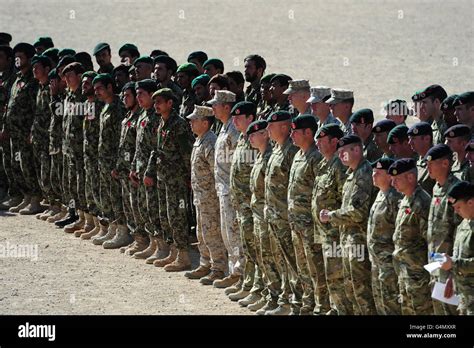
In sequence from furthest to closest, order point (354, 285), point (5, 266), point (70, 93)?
1. point (70, 93)
2. point (5, 266)
3. point (354, 285)

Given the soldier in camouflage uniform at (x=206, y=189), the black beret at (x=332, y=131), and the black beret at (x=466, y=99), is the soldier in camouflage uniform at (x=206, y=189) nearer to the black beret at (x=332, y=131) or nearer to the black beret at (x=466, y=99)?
the black beret at (x=332, y=131)

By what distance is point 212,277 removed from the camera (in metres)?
14.8

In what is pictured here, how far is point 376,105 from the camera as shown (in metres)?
28.9

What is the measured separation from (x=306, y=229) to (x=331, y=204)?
1.61ft

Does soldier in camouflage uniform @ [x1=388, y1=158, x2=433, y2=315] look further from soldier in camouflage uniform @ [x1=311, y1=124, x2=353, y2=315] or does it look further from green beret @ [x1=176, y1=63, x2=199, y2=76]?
green beret @ [x1=176, y1=63, x2=199, y2=76]

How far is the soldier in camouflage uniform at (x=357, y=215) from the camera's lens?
458 inches

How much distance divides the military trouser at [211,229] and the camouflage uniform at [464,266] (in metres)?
4.79

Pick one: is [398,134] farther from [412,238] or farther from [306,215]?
[412,238]

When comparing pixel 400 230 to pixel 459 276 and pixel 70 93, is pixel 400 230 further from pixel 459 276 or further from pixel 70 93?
pixel 70 93

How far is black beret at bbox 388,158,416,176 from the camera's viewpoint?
10.9 metres

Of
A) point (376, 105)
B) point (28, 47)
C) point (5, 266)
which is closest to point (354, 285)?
point (5, 266)

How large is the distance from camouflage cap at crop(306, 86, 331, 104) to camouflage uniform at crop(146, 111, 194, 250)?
2283mm

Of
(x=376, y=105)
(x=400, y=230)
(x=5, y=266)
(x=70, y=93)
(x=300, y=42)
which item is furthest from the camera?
(x=300, y=42)
